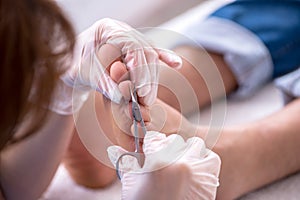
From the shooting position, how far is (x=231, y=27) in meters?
1.01

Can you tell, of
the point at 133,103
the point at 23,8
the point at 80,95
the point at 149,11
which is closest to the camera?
the point at 23,8

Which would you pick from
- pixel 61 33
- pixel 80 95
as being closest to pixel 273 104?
pixel 80 95

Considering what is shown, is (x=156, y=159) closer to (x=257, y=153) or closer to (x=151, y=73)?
(x=151, y=73)

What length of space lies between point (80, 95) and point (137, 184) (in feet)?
0.50

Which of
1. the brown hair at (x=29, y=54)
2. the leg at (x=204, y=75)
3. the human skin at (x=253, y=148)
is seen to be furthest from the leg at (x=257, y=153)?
the brown hair at (x=29, y=54)

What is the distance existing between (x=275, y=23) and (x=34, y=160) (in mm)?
488

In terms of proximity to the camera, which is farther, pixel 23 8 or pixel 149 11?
pixel 149 11

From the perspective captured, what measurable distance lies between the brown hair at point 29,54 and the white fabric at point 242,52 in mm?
477

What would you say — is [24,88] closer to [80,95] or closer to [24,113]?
[24,113]

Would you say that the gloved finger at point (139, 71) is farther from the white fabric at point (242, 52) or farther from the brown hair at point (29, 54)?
the white fabric at point (242, 52)

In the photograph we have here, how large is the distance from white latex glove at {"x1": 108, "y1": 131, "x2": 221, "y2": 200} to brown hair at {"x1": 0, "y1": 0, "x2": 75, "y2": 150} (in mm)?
148

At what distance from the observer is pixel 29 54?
0.51 metres

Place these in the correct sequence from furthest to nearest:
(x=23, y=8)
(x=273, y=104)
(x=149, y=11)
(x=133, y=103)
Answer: (x=149, y=11) < (x=273, y=104) < (x=133, y=103) < (x=23, y=8)

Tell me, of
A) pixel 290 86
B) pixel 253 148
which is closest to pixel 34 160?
pixel 253 148
